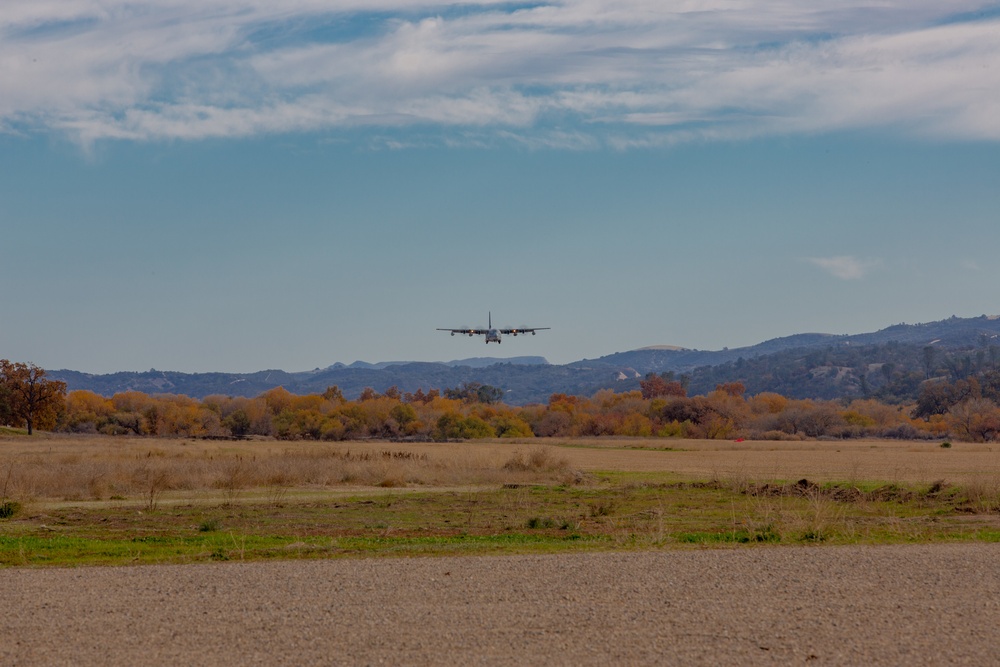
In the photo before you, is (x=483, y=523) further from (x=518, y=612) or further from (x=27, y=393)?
(x=27, y=393)

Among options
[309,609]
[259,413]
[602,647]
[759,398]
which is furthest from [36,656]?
[759,398]

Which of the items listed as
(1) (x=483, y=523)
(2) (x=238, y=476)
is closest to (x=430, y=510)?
(1) (x=483, y=523)

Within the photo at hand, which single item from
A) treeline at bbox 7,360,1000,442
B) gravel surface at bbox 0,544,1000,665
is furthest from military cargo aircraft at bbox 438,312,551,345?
gravel surface at bbox 0,544,1000,665

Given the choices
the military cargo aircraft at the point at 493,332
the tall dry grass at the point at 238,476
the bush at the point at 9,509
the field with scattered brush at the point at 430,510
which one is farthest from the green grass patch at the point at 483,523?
the military cargo aircraft at the point at 493,332

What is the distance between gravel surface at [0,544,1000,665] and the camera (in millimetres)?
10766

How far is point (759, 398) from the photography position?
561ft

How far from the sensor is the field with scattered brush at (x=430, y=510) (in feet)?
64.4

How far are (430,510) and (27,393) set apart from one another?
7639cm

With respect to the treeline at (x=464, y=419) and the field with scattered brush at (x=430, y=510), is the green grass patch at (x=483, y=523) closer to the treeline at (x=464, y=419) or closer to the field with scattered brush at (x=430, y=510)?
the field with scattered brush at (x=430, y=510)

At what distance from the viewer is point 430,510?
2880cm

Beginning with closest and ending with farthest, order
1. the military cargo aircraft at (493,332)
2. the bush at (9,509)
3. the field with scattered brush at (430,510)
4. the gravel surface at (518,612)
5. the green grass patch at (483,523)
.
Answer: the gravel surface at (518,612), the green grass patch at (483,523), the field with scattered brush at (430,510), the bush at (9,509), the military cargo aircraft at (493,332)

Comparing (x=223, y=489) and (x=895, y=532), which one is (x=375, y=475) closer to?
(x=223, y=489)

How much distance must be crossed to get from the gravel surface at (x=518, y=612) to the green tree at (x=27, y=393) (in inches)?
3345

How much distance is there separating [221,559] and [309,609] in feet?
17.7
